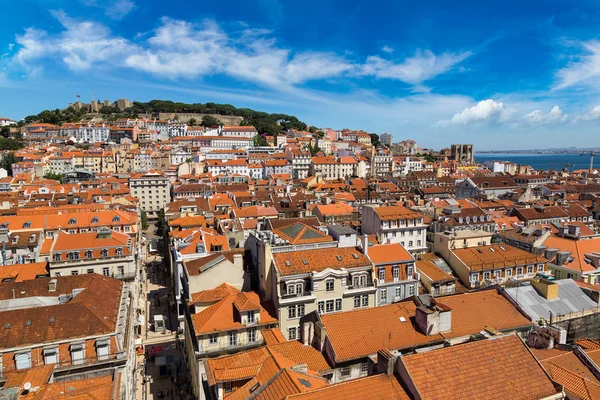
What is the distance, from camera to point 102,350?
24.2 meters

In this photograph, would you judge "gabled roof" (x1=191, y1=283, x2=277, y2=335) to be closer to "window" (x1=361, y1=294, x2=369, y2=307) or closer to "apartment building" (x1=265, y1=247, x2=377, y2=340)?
"apartment building" (x1=265, y1=247, x2=377, y2=340)

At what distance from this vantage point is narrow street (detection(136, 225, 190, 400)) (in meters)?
32.5

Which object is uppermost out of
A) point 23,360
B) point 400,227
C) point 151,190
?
point 400,227

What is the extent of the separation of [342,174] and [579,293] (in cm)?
11558

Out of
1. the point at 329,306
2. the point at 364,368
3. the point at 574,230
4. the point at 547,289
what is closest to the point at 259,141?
the point at 574,230

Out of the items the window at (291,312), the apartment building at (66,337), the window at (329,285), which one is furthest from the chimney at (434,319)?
the apartment building at (66,337)

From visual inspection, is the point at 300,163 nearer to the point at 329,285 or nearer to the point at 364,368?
Answer: the point at 329,285

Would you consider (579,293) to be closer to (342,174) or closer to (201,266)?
(201,266)

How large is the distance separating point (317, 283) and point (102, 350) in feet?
49.8

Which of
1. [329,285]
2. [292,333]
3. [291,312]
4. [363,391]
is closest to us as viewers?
[363,391]

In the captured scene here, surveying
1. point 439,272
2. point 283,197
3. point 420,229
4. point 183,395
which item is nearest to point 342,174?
point 283,197

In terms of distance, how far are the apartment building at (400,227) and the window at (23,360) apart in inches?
1448

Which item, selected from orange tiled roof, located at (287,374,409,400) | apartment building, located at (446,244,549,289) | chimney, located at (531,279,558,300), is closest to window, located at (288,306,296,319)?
orange tiled roof, located at (287,374,409,400)

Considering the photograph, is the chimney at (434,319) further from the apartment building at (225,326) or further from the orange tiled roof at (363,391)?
the apartment building at (225,326)
